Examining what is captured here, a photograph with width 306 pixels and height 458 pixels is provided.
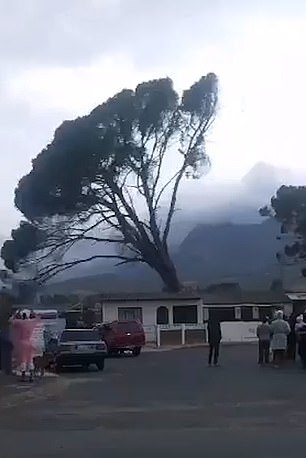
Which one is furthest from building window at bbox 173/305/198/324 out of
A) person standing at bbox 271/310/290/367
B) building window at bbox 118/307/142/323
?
person standing at bbox 271/310/290/367

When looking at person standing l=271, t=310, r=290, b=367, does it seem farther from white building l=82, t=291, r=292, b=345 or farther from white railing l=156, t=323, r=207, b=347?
white railing l=156, t=323, r=207, b=347

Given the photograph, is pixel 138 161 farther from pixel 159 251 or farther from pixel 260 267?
pixel 260 267

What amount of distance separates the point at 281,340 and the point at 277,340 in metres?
0.12

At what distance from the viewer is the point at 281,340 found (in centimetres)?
3178

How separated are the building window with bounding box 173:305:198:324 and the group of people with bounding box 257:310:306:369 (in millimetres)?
31218

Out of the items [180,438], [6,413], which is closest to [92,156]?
[6,413]

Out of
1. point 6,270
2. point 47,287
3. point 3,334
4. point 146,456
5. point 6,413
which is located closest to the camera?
point 146,456

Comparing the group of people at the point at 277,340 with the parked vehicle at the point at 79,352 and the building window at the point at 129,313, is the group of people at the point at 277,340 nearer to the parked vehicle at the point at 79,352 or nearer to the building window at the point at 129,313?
the parked vehicle at the point at 79,352

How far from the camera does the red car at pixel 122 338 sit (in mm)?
45312

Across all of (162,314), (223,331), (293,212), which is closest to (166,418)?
(223,331)

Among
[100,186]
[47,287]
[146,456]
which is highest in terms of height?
[100,186]

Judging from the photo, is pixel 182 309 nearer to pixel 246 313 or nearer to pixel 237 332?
pixel 237 332

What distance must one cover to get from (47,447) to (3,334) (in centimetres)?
1588

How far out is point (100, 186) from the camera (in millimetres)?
64500
